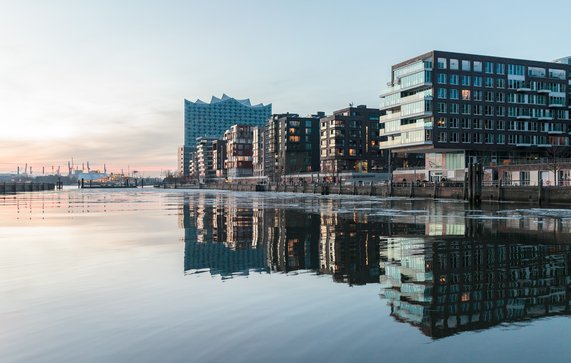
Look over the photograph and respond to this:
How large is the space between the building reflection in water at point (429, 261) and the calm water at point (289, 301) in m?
0.08

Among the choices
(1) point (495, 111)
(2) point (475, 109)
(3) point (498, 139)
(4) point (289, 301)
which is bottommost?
(4) point (289, 301)

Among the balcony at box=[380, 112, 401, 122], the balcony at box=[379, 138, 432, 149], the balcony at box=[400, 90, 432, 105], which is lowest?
the balcony at box=[379, 138, 432, 149]

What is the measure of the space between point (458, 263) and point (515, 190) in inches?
2378

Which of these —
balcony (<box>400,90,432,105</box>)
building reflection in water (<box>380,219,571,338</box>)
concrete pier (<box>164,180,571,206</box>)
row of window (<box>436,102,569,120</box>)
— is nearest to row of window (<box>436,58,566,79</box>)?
balcony (<box>400,90,432,105</box>)

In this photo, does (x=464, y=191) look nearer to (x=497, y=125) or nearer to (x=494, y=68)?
(x=497, y=125)

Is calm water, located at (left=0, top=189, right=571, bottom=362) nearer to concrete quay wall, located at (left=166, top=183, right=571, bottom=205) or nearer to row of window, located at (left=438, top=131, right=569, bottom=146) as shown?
concrete quay wall, located at (left=166, top=183, right=571, bottom=205)

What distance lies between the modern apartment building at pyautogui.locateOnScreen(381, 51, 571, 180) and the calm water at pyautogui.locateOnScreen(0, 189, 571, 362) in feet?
343

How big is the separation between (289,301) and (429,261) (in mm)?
8397

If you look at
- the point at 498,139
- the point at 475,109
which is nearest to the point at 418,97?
the point at 475,109

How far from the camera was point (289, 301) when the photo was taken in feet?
47.4

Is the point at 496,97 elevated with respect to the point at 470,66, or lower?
lower

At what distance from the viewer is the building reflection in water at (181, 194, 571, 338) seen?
13320 millimetres

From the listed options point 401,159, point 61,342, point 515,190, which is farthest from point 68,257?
point 401,159

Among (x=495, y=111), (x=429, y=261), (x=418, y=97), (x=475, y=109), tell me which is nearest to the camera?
(x=429, y=261)
